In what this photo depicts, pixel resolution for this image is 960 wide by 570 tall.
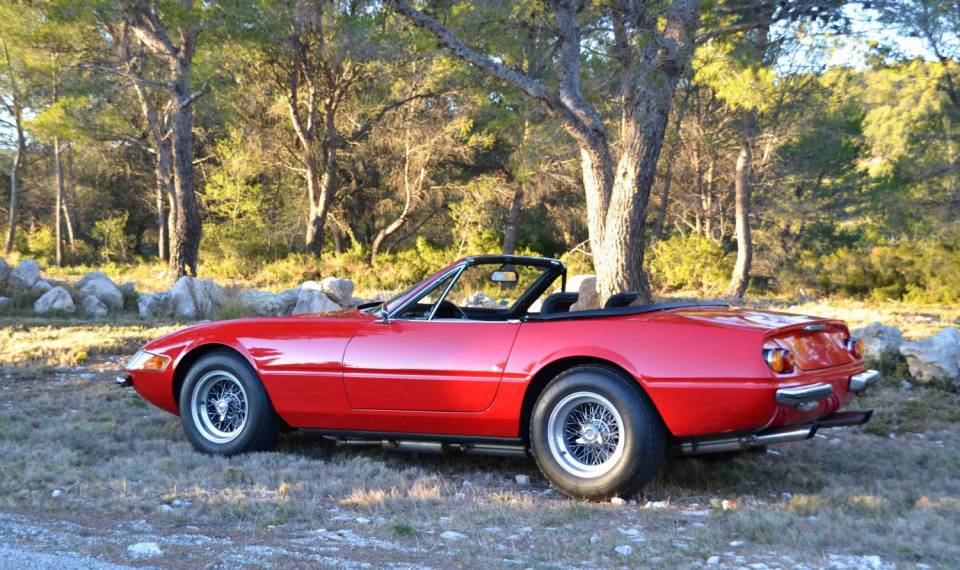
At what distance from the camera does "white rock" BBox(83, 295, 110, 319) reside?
1399 cm

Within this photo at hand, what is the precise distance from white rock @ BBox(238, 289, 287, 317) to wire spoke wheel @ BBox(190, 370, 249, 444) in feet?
27.4

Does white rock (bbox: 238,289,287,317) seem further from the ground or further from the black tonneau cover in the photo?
the black tonneau cover

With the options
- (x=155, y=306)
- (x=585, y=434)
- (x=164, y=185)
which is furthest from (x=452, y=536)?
(x=164, y=185)

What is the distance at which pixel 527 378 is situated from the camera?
477 cm

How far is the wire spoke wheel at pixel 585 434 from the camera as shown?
15.0 ft

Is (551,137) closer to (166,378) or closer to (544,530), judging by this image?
(166,378)

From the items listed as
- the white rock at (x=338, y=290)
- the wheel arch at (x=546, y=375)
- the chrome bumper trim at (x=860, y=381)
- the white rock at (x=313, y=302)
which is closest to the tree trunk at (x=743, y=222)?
the white rock at (x=338, y=290)

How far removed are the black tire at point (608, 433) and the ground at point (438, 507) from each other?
124mm

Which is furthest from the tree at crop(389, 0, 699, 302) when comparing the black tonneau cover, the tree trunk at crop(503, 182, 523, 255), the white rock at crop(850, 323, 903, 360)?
the tree trunk at crop(503, 182, 523, 255)

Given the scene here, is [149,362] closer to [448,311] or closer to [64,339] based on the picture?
[448,311]

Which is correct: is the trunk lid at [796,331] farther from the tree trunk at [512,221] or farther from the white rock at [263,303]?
the tree trunk at [512,221]

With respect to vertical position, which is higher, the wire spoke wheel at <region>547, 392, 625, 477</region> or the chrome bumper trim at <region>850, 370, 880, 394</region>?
the chrome bumper trim at <region>850, 370, 880, 394</region>

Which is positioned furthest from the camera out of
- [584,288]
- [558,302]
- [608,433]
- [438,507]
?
[584,288]

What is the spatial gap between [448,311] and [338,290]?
10.4 metres
